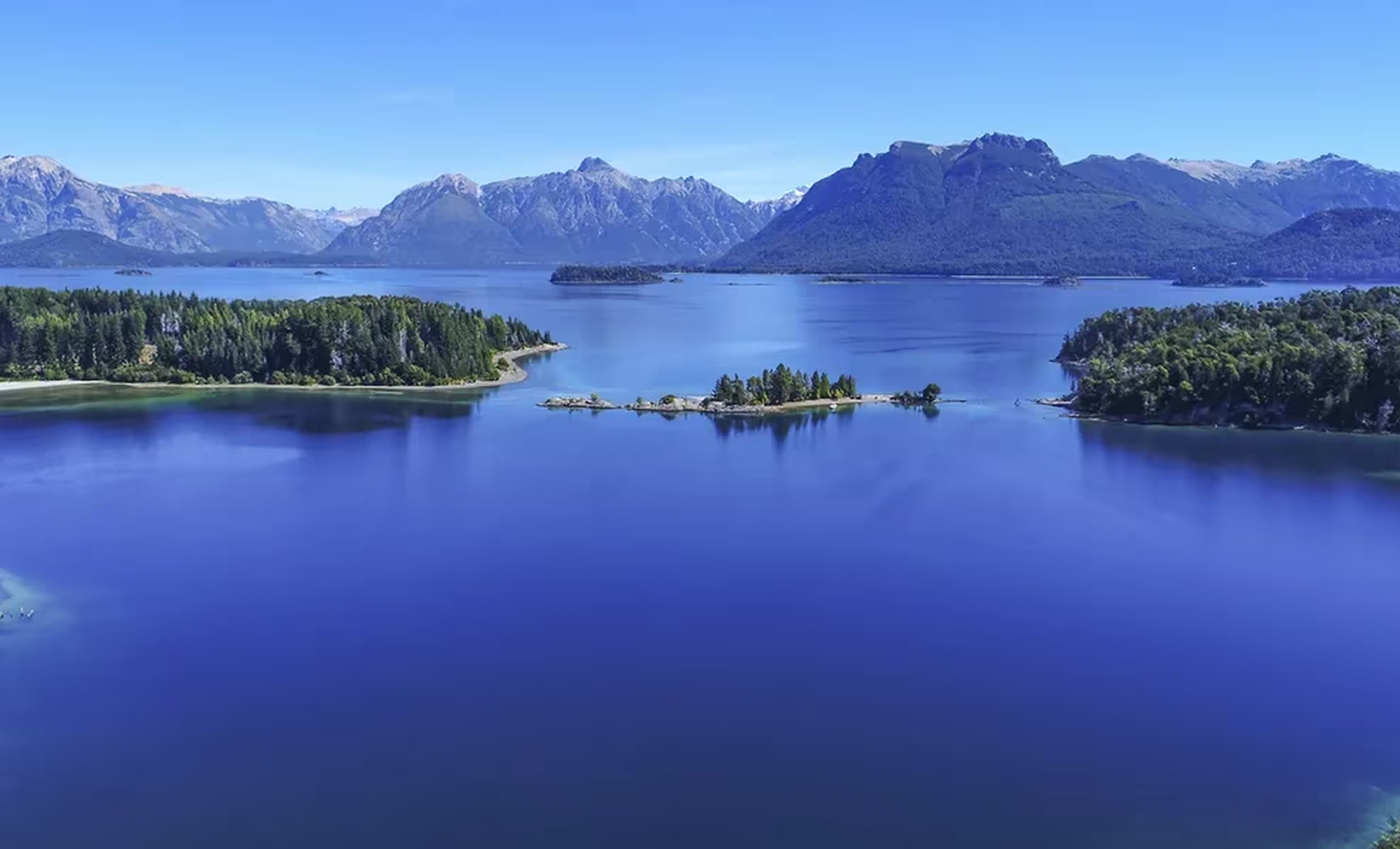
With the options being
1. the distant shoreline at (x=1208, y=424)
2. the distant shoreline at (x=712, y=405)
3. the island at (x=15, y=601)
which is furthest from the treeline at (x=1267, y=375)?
the island at (x=15, y=601)

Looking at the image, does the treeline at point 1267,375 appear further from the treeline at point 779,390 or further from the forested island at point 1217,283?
the forested island at point 1217,283

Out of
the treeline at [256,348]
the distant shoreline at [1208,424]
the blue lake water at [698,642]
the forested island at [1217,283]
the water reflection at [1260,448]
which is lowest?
the blue lake water at [698,642]

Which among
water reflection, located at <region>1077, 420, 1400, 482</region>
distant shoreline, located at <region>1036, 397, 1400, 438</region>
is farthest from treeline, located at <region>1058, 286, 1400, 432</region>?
water reflection, located at <region>1077, 420, 1400, 482</region>

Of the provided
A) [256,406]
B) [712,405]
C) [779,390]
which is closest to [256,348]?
[256,406]

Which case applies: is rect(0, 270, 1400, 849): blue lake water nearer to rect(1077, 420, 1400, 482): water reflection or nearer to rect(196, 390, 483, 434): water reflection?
rect(1077, 420, 1400, 482): water reflection

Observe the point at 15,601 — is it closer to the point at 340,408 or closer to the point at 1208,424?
the point at 340,408

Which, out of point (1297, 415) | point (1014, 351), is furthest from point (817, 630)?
point (1014, 351)

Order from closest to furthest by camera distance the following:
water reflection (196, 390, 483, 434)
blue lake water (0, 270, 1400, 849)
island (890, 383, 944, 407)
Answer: blue lake water (0, 270, 1400, 849) < water reflection (196, 390, 483, 434) < island (890, 383, 944, 407)
